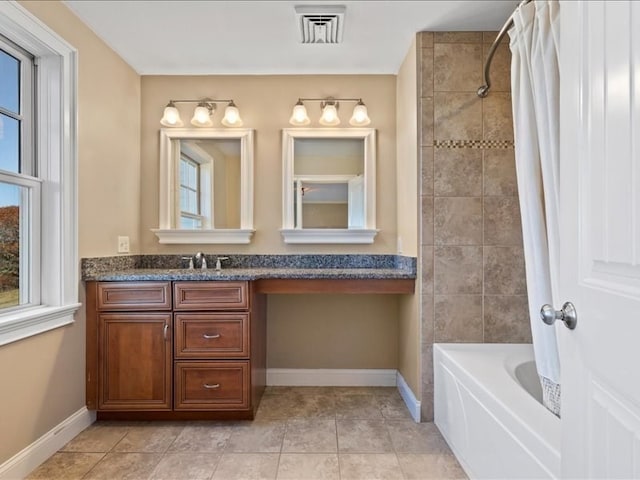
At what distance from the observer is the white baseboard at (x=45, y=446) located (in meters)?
1.59

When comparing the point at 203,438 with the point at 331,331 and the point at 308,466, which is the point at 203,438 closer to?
the point at 308,466

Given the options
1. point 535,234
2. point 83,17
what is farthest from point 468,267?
point 83,17

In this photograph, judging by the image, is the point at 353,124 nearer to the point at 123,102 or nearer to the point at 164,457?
the point at 123,102

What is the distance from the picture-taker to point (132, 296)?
6.83 ft

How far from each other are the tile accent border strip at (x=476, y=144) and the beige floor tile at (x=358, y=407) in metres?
1.65

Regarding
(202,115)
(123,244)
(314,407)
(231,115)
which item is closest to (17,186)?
(123,244)

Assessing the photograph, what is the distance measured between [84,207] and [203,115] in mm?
1029

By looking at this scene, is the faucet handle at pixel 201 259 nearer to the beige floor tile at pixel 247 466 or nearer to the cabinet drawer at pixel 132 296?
the cabinet drawer at pixel 132 296

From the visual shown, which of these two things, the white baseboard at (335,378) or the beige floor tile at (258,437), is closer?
the beige floor tile at (258,437)

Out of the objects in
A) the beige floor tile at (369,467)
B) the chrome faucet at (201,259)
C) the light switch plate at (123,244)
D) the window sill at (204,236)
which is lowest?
the beige floor tile at (369,467)

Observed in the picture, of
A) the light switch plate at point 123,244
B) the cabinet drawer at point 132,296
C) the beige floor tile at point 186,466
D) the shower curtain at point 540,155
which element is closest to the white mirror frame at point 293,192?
the cabinet drawer at point 132,296

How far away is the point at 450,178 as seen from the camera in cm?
212

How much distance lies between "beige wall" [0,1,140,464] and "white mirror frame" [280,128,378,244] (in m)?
1.08

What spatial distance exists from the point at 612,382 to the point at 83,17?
108 inches
